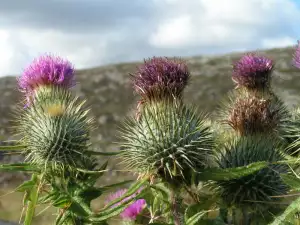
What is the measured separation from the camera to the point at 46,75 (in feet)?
23.9

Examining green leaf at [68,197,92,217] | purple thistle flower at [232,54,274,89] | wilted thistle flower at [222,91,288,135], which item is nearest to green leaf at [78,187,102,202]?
green leaf at [68,197,92,217]

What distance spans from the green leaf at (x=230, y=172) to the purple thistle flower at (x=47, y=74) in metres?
2.74

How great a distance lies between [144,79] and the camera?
5973 millimetres

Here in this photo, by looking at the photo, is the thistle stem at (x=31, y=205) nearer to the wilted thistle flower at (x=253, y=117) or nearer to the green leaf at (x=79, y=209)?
the green leaf at (x=79, y=209)

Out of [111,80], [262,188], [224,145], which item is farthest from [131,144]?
[111,80]

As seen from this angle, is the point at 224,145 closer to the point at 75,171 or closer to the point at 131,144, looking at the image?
the point at 131,144

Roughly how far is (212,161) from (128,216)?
5.00 feet

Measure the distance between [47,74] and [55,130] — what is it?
0.88m

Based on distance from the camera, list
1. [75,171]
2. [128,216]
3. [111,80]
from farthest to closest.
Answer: [111,80]
[128,216]
[75,171]

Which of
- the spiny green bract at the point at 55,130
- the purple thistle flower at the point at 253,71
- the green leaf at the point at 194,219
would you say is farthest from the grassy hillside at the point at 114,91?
the green leaf at the point at 194,219

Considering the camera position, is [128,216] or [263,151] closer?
[263,151]

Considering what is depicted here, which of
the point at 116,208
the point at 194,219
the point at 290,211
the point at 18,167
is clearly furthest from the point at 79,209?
the point at 290,211

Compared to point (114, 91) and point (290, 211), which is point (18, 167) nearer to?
point (290, 211)

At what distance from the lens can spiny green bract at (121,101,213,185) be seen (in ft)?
18.6
